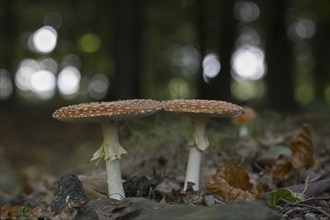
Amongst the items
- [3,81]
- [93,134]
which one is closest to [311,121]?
[93,134]

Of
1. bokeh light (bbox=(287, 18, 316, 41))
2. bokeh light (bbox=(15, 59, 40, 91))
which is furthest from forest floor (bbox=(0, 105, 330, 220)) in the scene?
bokeh light (bbox=(15, 59, 40, 91))

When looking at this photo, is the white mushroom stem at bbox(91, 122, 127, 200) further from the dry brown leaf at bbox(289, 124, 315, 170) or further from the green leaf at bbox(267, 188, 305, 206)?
the dry brown leaf at bbox(289, 124, 315, 170)

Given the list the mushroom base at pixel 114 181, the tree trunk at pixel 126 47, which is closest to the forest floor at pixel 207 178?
the mushroom base at pixel 114 181

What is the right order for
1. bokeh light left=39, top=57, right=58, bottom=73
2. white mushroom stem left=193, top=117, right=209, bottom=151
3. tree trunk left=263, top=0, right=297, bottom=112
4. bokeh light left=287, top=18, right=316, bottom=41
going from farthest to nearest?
bokeh light left=39, top=57, right=58, bottom=73
bokeh light left=287, top=18, right=316, bottom=41
tree trunk left=263, top=0, right=297, bottom=112
white mushroom stem left=193, top=117, right=209, bottom=151

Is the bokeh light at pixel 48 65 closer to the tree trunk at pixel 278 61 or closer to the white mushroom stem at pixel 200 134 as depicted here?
the tree trunk at pixel 278 61

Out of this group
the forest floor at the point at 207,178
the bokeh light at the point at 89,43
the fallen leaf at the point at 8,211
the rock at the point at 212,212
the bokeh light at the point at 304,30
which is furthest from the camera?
the bokeh light at the point at 89,43

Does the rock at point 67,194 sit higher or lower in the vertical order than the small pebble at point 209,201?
higher
